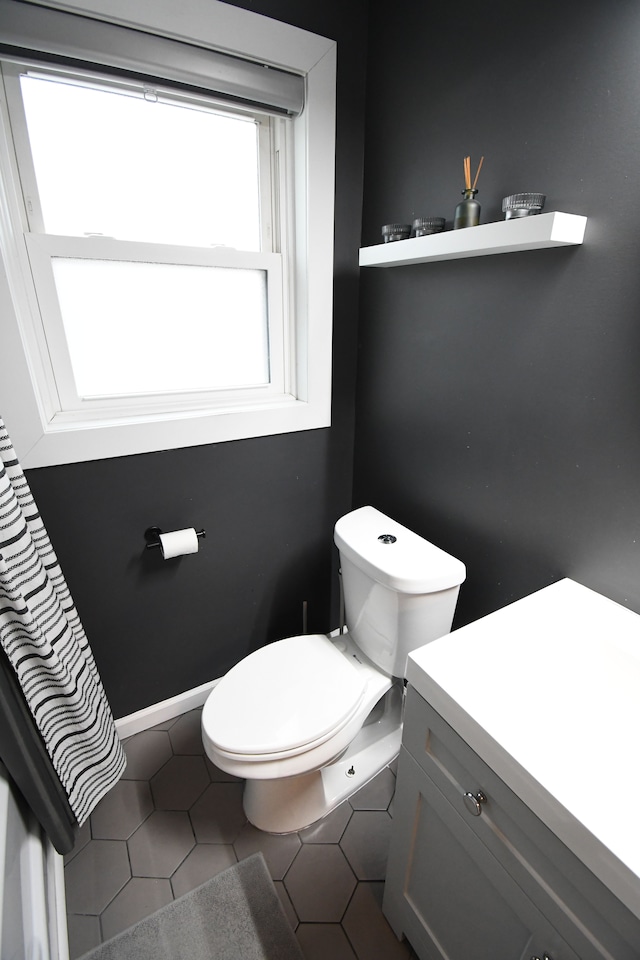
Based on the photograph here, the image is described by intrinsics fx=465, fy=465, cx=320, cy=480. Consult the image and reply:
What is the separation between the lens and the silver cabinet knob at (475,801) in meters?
0.74

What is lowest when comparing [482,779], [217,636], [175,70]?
[217,636]

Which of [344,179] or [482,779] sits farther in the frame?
[344,179]

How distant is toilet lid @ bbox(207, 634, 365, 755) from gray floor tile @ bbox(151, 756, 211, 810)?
46cm

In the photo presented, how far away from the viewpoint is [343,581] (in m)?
1.47

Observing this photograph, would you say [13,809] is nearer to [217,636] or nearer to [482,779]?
[217,636]

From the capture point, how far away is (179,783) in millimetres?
1502

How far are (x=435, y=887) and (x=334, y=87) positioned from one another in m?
2.00

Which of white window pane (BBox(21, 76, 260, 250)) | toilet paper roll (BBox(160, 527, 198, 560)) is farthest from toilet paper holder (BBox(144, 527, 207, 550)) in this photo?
white window pane (BBox(21, 76, 260, 250))

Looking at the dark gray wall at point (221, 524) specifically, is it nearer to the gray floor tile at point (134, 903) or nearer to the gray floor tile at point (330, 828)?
the gray floor tile at point (134, 903)

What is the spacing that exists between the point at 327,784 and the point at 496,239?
1.56 metres

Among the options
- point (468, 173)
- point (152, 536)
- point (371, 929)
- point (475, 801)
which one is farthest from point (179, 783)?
point (468, 173)

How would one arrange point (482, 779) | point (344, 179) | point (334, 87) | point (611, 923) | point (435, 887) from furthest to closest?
point (344, 179) → point (334, 87) → point (435, 887) → point (482, 779) → point (611, 923)

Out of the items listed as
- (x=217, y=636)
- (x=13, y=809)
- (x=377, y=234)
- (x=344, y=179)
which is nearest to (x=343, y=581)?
(x=217, y=636)

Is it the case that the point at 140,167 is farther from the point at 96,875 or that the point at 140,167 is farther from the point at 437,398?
the point at 96,875
